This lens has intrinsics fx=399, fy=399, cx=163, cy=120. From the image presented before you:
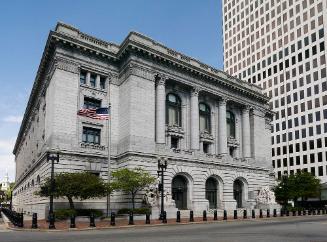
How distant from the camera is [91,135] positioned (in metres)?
45.9

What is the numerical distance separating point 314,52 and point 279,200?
3748cm

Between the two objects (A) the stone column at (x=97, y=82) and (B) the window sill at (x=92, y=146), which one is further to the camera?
→ (A) the stone column at (x=97, y=82)

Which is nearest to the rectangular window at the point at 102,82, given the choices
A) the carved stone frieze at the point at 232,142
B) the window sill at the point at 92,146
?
the window sill at the point at 92,146

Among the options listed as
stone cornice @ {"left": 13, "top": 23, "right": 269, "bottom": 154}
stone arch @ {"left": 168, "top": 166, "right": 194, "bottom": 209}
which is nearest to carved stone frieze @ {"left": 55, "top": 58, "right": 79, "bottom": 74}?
stone cornice @ {"left": 13, "top": 23, "right": 269, "bottom": 154}

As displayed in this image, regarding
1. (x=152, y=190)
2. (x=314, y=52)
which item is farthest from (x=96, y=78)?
(x=314, y=52)

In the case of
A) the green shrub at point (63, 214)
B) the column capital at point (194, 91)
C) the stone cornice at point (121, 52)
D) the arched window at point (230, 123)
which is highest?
the stone cornice at point (121, 52)

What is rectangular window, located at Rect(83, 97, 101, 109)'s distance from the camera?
46.1 metres

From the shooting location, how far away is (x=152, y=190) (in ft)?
140

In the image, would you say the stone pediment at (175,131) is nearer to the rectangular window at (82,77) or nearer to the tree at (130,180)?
the tree at (130,180)

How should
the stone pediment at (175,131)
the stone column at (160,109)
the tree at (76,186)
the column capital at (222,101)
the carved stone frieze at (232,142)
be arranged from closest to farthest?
1. the tree at (76,186)
2. the stone column at (160,109)
3. the stone pediment at (175,131)
4. the column capital at (222,101)
5. the carved stone frieze at (232,142)

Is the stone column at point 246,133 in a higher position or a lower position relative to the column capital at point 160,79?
lower

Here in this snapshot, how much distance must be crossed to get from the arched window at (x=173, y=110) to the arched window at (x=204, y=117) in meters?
4.23

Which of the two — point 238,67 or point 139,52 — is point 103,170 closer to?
point 139,52

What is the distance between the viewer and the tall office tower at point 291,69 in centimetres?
8756
